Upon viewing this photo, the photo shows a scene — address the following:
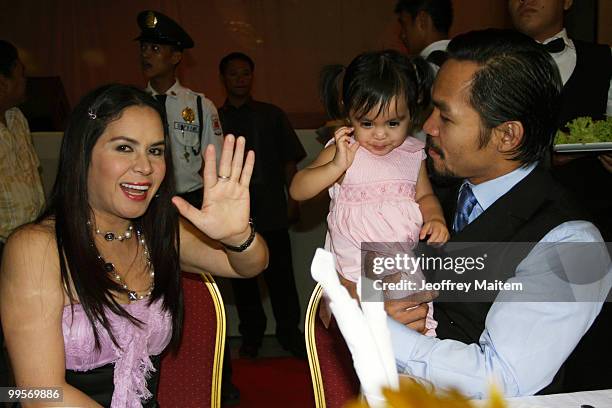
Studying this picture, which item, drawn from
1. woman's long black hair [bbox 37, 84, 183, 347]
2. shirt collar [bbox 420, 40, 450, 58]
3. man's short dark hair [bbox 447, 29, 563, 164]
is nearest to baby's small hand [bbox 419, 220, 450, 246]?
man's short dark hair [bbox 447, 29, 563, 164]

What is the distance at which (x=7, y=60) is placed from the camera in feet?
12.1

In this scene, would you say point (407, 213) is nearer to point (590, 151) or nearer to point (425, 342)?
point (590, 151)

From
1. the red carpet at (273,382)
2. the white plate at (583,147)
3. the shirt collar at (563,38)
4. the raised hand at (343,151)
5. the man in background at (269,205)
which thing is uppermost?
the shirt collar at (563,38)

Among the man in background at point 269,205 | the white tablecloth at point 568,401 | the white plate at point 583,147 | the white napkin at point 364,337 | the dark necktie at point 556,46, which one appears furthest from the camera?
the man in background at point 269,205

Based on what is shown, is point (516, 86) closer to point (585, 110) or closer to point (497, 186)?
point (497, 186)

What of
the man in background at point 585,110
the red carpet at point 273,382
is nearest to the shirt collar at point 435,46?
the man in background at point 585,110

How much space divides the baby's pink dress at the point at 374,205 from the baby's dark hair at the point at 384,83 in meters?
0.15

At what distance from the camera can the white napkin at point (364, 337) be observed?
31.9 inches

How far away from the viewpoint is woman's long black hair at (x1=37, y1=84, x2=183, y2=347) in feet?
5.52

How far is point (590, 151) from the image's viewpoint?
7.55 ft

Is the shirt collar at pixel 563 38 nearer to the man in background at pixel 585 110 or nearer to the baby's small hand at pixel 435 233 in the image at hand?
the man in background at pixel 585 110

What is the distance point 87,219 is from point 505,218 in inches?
41.0

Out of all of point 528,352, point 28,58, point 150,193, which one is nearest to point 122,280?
point 150,193

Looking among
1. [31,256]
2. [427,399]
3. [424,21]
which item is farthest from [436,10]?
[427,399]
